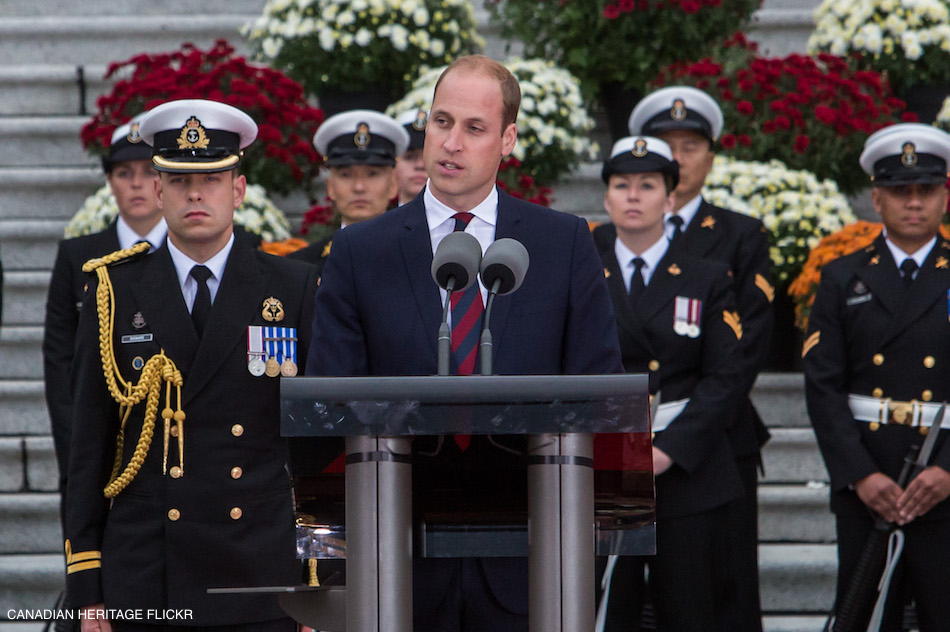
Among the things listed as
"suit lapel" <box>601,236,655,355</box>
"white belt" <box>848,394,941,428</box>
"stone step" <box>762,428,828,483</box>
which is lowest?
"stone step" <box>762,428,828,483</box>

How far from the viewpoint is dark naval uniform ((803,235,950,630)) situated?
4965 mm

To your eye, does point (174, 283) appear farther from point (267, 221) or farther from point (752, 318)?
point (267, 221)

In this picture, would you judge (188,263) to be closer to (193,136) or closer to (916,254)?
(193,136)

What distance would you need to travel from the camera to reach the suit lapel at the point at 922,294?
5.20 m

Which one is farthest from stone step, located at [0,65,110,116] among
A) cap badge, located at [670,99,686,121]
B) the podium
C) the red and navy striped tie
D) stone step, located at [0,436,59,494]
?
the podium

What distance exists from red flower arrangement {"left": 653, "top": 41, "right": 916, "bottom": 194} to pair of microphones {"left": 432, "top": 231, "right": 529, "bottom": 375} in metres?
5.61

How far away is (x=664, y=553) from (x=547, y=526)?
2.85 m

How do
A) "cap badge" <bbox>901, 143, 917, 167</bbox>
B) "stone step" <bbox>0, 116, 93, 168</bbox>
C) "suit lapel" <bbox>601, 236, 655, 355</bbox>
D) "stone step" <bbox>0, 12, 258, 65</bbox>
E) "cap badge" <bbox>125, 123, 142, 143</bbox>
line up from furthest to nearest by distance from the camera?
"stone step" <bbox>0, 12, 258, 65</bbox>, "stone step" <bbox>0, 116, 93, 168</bbox>, "cap badge" <bbox>125, 123, 142, 143</bbox>, "cap badge" <bbox>901, 143, 917, 167</bbox>, "suit lapel" <bbox>601, 236, 655, 355</bbox>

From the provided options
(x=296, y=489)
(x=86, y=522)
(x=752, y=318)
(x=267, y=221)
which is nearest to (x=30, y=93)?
(x=267, y=221)

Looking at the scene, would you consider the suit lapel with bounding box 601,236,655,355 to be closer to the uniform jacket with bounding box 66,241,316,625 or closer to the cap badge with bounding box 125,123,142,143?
the uniform jacket with bounding box 66,241,316,625

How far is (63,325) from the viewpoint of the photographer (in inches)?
210

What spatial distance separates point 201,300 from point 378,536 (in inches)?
66.0

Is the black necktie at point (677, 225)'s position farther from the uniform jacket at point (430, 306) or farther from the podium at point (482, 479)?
the podium at point (482, 479)

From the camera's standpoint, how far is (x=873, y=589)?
16.2 ft
